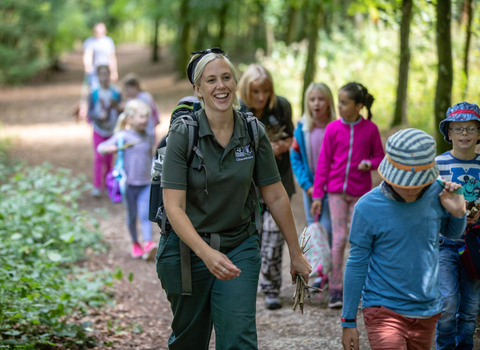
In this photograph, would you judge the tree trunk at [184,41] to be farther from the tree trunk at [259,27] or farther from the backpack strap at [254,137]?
the backpack strap at [254,137]

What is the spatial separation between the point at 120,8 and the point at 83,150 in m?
17.2

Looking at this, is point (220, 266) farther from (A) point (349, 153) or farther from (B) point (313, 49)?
(B) point (313, 49)

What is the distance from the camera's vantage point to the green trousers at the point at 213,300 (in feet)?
10.1

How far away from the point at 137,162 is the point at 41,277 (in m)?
2.43

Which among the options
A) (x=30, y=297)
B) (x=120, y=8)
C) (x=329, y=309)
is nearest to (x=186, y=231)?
(x=30, y=297)

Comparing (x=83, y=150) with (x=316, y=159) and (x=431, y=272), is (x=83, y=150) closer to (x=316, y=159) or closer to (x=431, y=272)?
(x=316, y=159)

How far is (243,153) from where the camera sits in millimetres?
3174

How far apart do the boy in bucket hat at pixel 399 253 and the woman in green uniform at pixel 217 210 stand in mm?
452

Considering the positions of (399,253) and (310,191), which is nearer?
(399,253)

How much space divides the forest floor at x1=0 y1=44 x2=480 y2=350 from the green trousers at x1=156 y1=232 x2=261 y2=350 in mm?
1526

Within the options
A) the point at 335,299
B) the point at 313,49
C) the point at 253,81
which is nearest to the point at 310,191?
the point at 335,299

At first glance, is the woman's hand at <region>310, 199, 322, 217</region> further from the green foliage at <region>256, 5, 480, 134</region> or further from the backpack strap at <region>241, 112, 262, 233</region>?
the green foliage at <region>256, 5, 480, 134</region>

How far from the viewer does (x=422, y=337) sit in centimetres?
298

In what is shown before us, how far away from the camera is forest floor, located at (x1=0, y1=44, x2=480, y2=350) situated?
5059 mm
